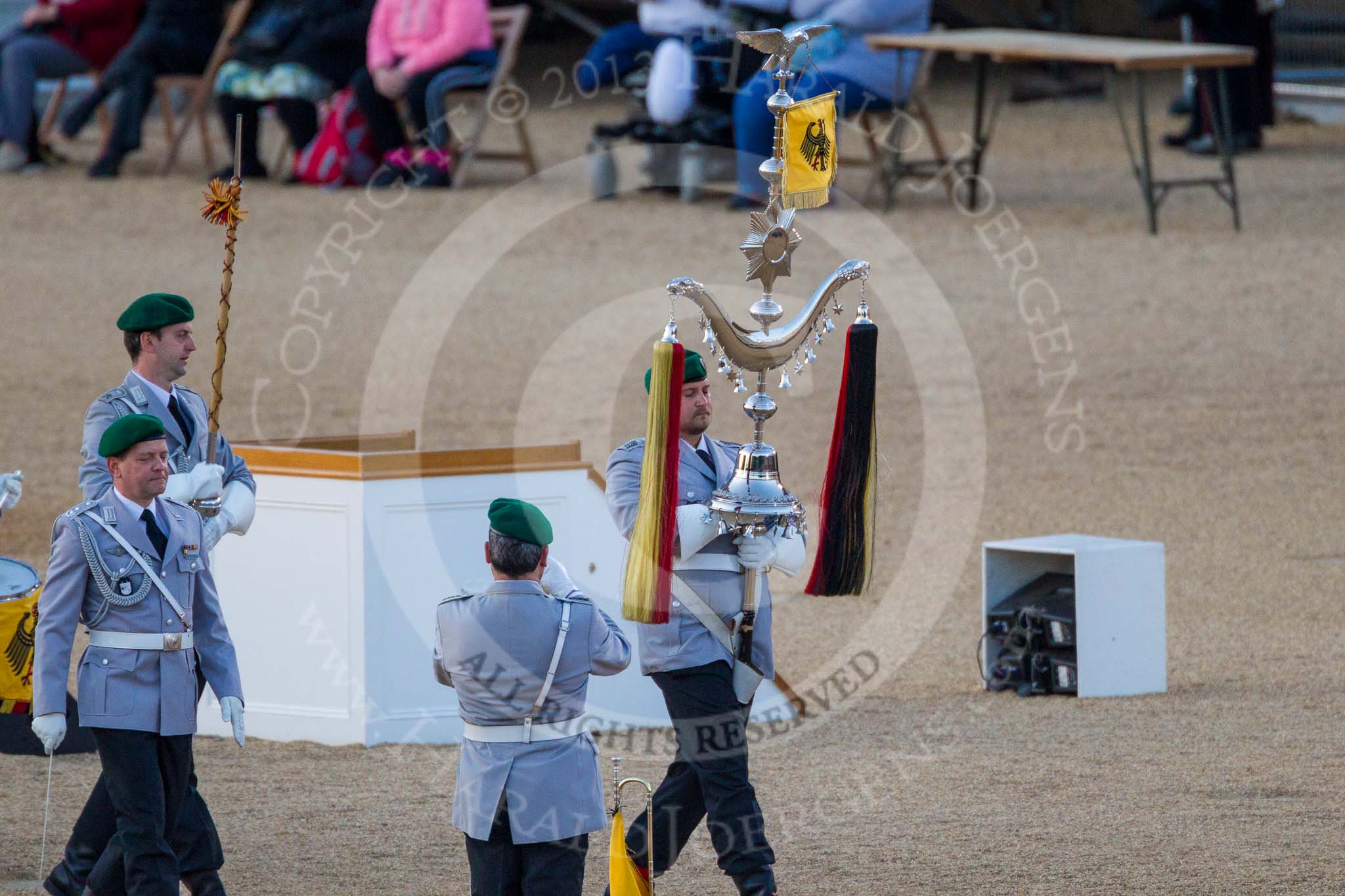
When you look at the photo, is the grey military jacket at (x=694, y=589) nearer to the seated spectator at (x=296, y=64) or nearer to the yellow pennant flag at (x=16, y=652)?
the yellow pennant flag at (x=16, y=652)

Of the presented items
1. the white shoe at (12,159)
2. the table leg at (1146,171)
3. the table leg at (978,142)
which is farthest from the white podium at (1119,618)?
the white shoe at (12,159)

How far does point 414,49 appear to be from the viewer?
13.8m

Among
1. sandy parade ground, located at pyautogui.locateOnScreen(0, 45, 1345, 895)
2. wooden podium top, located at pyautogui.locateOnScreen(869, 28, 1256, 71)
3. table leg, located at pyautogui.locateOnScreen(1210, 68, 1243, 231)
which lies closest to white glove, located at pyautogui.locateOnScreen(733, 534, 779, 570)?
sandy parade ground, located at pyautogui.locateOnScreen(0, 45, 1345, 895)

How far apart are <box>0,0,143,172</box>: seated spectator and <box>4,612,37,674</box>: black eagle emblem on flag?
454 inches

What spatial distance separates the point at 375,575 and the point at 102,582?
170 centimetres

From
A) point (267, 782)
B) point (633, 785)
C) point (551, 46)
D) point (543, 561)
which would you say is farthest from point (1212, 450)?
point (551, 46)

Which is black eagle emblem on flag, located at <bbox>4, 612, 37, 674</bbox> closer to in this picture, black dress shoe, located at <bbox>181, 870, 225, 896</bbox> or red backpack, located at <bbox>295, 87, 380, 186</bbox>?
black dress shoe, located at <bbox>181, 870, 225, 896</bbox>

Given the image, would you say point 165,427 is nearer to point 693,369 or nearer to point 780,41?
point 693,369

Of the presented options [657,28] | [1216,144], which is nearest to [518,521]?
[657,28]

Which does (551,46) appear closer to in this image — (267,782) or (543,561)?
(267,782)

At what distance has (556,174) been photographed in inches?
595

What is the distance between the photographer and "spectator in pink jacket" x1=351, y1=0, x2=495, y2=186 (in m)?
13.8

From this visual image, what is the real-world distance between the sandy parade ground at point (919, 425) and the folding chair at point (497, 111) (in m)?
0.31

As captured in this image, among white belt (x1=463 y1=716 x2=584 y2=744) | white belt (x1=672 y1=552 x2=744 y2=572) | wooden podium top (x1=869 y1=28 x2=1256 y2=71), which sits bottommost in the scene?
white belt (x1=463 y1=716 x2=584 y2=744)
